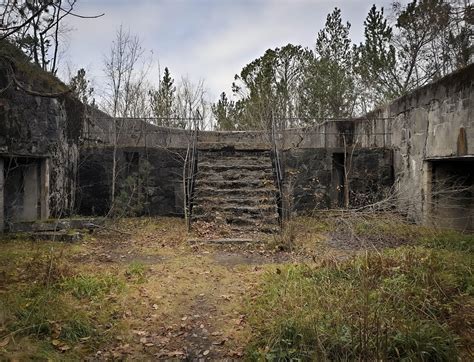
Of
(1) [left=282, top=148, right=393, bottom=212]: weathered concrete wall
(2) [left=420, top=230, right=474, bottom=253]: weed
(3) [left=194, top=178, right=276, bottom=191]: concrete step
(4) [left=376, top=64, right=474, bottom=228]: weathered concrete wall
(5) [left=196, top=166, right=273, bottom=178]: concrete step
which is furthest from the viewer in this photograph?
(1) [left=282, top=148, right=393, bottom=212]: weathered concrete wall

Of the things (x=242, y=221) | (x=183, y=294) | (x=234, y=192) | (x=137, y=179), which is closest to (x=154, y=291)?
(x=183, y=294)

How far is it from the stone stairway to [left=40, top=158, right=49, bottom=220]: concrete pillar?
138 inches

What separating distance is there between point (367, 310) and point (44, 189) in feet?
26.0

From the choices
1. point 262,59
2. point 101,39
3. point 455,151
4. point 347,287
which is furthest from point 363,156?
point 262,59

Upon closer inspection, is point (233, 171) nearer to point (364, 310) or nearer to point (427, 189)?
point (427, 189)

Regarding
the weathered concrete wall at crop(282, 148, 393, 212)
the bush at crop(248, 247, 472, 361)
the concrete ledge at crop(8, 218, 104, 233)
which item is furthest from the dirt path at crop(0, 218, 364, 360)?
the weathered concrete wall at crop(282, 148, 393, 212)

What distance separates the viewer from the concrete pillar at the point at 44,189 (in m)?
8.74

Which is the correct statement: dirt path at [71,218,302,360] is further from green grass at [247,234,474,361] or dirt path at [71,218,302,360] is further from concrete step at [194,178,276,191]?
concrete step at [194,178,276,191]

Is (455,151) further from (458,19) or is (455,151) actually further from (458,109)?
(458,19)

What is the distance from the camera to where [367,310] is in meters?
3.36

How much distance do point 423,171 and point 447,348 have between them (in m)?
6.51

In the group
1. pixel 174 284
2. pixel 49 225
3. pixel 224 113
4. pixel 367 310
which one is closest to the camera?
pixel 367 310

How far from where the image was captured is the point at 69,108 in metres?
9.91

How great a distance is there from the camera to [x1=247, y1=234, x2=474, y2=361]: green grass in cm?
321
